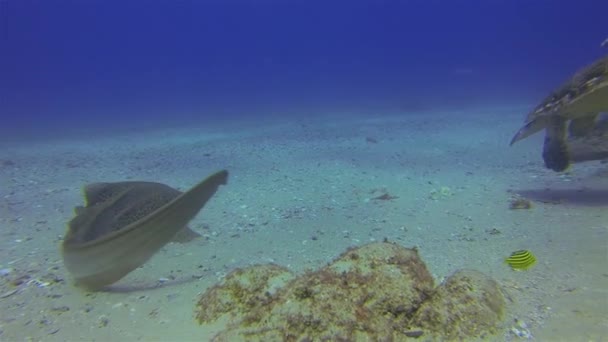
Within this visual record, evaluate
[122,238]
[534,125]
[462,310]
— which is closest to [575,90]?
[534,125]

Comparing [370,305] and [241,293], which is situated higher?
[370,305]

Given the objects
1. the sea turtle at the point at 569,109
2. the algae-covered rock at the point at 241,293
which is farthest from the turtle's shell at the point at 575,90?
the algae-covered rock at the point at 241,293

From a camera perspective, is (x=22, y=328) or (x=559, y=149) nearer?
(x=22, y=328)

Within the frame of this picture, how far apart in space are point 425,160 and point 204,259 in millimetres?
7345

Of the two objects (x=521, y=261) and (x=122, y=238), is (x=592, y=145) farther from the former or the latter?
(x=122, y=238)

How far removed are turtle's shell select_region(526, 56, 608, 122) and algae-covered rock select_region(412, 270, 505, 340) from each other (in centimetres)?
414

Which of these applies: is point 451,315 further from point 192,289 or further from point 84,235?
point 84,235

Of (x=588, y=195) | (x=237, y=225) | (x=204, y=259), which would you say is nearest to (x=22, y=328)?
(x=204, y=259)

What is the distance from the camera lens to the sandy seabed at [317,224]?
3.35 meters

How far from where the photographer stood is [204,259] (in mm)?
4891

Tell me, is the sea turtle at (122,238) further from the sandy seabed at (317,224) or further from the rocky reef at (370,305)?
the rocky reef at (370,305)

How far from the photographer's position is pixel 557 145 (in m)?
6.21

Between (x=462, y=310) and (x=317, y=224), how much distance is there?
3411mm

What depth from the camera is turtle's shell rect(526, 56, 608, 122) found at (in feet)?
17.2
